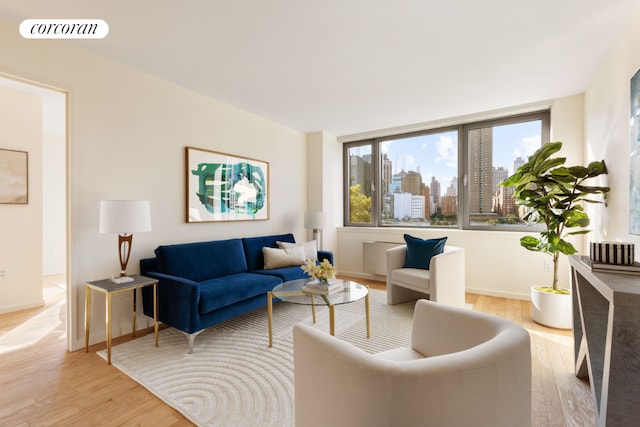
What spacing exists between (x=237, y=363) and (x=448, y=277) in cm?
229

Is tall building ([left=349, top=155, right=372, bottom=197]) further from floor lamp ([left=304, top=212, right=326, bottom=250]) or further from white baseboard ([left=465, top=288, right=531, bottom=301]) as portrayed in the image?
white baseboard ([left=465, top=288, right=531, bottom=301])

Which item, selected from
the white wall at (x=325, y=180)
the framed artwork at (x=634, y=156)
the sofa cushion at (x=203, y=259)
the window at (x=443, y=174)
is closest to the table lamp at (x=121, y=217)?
the sofa cushion at (x=203, y=259)

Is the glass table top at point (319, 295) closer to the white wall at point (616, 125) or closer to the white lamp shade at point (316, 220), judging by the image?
the white lamp shade at point (316, 220)

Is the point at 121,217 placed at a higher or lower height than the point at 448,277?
higher

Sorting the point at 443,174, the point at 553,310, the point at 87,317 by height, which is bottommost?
the point at 553,310

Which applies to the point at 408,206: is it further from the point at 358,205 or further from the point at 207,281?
the point at 207,281

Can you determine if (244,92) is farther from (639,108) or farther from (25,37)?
(639,108)

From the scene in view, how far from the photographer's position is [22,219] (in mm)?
3455

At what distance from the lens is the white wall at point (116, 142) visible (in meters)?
2.41

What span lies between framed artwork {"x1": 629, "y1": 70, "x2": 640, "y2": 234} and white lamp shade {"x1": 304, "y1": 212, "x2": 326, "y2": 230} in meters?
3.28

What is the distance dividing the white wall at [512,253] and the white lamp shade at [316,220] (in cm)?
127

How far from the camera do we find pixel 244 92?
11.1 feet

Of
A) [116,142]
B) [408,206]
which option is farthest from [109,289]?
[408,206]

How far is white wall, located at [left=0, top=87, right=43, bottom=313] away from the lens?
3.31 metres
